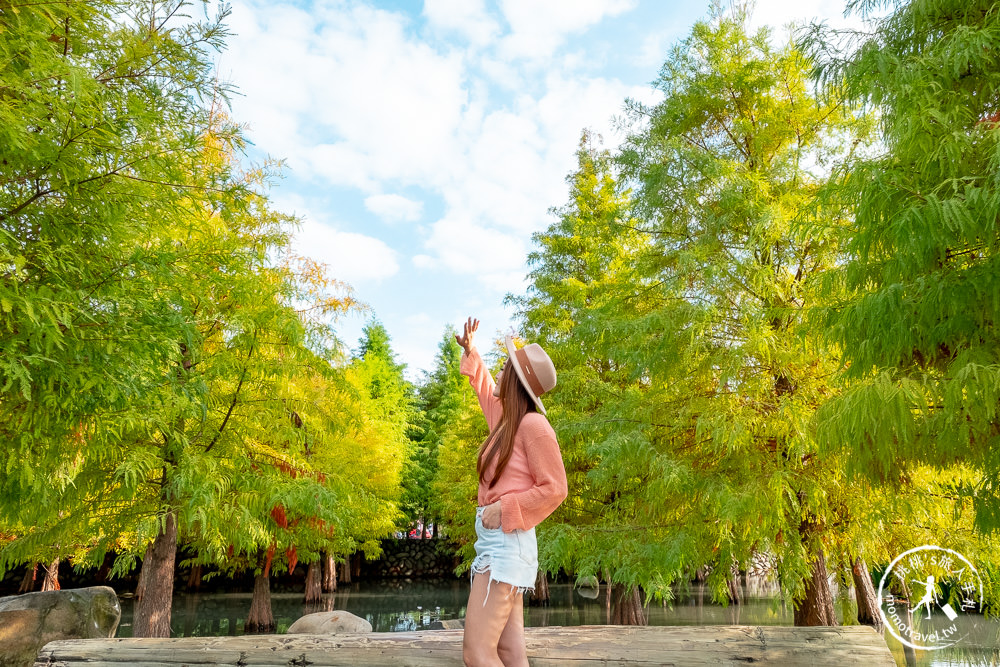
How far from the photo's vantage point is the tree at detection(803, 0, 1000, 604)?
4191mm

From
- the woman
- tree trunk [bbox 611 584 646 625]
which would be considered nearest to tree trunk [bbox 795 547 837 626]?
tree trunk [bbox 611 584 646 625]

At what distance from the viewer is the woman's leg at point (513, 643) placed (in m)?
3.01

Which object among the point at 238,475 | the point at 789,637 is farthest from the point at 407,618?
the point at 789,637

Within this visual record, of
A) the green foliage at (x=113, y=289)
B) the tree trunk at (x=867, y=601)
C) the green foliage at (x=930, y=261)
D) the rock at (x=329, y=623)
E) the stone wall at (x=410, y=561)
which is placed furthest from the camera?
the stone wall at (x=410, y=561)

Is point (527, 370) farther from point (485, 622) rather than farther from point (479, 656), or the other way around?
point (479, 656)

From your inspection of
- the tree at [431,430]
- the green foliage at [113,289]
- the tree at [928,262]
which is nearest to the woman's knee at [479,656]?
the green foliage at [113,289]

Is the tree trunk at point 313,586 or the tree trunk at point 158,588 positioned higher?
the tree trunk at point 158,588

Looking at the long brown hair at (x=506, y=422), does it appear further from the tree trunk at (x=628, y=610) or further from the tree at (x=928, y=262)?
the tree trunk at (x=628, y=610)

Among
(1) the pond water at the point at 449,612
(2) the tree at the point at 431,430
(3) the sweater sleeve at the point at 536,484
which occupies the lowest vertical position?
(1) the pond water at the point at 449,612

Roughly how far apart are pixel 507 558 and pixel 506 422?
0.60 m

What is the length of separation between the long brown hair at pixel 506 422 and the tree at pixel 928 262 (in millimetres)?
2704

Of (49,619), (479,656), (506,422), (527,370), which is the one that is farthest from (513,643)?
(49,619)

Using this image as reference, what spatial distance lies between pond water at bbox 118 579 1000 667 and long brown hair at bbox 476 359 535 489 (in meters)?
4.67

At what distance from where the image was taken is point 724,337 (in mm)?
7625
